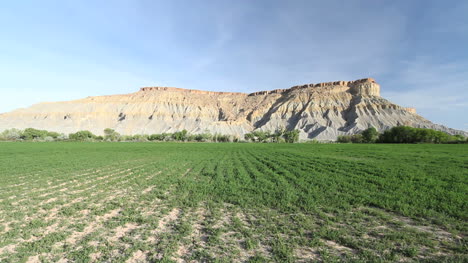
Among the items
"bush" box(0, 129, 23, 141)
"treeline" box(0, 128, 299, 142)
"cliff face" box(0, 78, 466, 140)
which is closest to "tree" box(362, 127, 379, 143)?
"cliff face" box(0, 78, 466, 140)

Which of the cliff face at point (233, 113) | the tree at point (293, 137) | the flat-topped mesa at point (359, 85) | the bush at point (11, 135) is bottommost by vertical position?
the bush at point (11, 135)

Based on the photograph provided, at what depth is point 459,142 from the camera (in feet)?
240

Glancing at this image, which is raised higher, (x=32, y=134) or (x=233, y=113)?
(x=233, y=113)

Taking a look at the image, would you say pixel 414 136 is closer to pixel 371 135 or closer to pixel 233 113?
pixel 371 135

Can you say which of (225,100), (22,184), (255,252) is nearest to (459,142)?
(255,252)

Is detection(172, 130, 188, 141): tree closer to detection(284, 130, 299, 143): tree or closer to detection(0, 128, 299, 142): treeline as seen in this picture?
detection(0, 128, 299, 142): treeline

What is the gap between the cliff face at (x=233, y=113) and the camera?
122500 mm

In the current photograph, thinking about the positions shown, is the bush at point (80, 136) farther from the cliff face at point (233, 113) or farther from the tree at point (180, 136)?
the tree at point (180, 136)

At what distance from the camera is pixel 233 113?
174m

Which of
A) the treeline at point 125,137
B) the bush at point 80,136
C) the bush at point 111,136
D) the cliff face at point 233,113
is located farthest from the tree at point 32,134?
the cliff face at point 233,113

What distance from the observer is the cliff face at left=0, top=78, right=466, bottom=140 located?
122m

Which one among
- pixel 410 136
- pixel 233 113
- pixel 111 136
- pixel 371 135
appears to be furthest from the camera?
pixel 233 113

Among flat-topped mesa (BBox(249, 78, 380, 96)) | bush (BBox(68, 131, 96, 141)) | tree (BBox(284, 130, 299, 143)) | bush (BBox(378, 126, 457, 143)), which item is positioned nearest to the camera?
bush (BBox(378, 126, 457, 143))

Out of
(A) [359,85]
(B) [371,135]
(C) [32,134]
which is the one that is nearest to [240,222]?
(B) [371,135]
